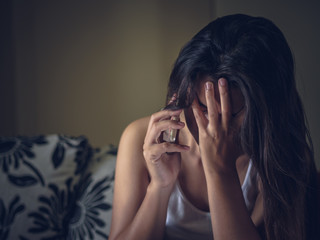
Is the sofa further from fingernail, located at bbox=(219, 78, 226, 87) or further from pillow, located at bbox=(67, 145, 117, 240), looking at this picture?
fingernail, located at bbox=(219, 78, 226, 87)

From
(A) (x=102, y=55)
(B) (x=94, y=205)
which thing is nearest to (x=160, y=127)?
(B) (x=94, y=205)

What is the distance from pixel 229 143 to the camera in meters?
0.65

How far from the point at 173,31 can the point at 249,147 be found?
0.91 meters

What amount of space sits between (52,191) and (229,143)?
61 centimetres

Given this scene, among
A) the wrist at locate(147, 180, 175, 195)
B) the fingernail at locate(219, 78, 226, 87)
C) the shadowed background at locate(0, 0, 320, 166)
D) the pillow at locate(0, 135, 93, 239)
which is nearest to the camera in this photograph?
the fingernail at locate(219, 78, 226, 87)

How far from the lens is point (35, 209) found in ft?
2.67

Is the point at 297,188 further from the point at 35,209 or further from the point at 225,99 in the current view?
the point at 35,209

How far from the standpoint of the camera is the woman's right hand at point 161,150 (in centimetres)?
62

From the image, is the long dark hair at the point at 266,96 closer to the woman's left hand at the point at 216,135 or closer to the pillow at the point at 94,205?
the woman's left hand at the point at 216,135

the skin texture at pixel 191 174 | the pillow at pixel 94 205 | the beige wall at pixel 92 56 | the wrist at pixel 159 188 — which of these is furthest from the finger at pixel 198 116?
the beige wall at pixel 92 56

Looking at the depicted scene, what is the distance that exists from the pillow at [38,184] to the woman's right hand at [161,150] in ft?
1.19

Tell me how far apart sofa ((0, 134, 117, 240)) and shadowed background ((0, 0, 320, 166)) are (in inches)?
19.4

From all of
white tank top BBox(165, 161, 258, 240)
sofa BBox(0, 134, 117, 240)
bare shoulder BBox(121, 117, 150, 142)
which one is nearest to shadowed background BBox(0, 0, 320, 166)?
sofa BBox(0, 134, 117, 240)

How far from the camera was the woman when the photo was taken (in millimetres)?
598
